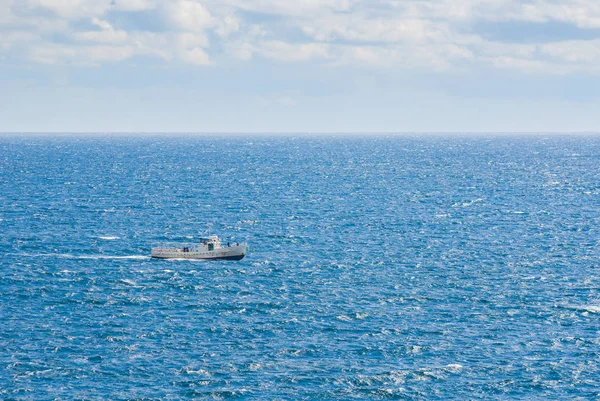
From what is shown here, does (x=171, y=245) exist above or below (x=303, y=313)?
above

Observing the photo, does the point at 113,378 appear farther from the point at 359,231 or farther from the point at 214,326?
the point at 359,231

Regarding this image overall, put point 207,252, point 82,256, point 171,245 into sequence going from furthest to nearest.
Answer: point 171,245, point 207,252, point 82,256

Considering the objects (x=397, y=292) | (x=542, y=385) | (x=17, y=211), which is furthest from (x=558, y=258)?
(x=17, y=211)

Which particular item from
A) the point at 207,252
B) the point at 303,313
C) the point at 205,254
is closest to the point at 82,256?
the point at 205,254

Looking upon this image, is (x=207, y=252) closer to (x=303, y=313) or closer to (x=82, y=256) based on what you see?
(x=82, y=256)

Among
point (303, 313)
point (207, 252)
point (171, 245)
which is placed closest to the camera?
point (303, 313)

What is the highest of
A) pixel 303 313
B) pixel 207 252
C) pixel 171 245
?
pixel 207 252

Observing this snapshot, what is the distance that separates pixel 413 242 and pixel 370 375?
70.0m

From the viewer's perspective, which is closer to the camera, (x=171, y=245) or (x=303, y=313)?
(x=303, y=313)

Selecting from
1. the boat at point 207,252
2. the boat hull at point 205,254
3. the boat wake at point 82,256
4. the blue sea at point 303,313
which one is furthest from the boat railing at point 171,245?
the boat wake at point 82,256

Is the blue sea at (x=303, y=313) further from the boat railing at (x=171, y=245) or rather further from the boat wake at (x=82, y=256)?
the boat railing at (x=171, y=245)

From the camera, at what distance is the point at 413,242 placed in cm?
14875

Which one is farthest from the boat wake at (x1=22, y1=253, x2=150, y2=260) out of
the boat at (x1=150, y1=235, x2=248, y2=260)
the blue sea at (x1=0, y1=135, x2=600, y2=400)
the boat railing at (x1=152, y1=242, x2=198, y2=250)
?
the boat railing at (x1=152, y1=242, x2=198, y2=250)

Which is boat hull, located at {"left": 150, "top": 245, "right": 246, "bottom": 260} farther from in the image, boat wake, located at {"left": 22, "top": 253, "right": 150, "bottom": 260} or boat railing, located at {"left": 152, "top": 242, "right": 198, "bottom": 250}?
boat railing, located at {"left": 152, "top": 242, "right": 198, "bottom": 250}
